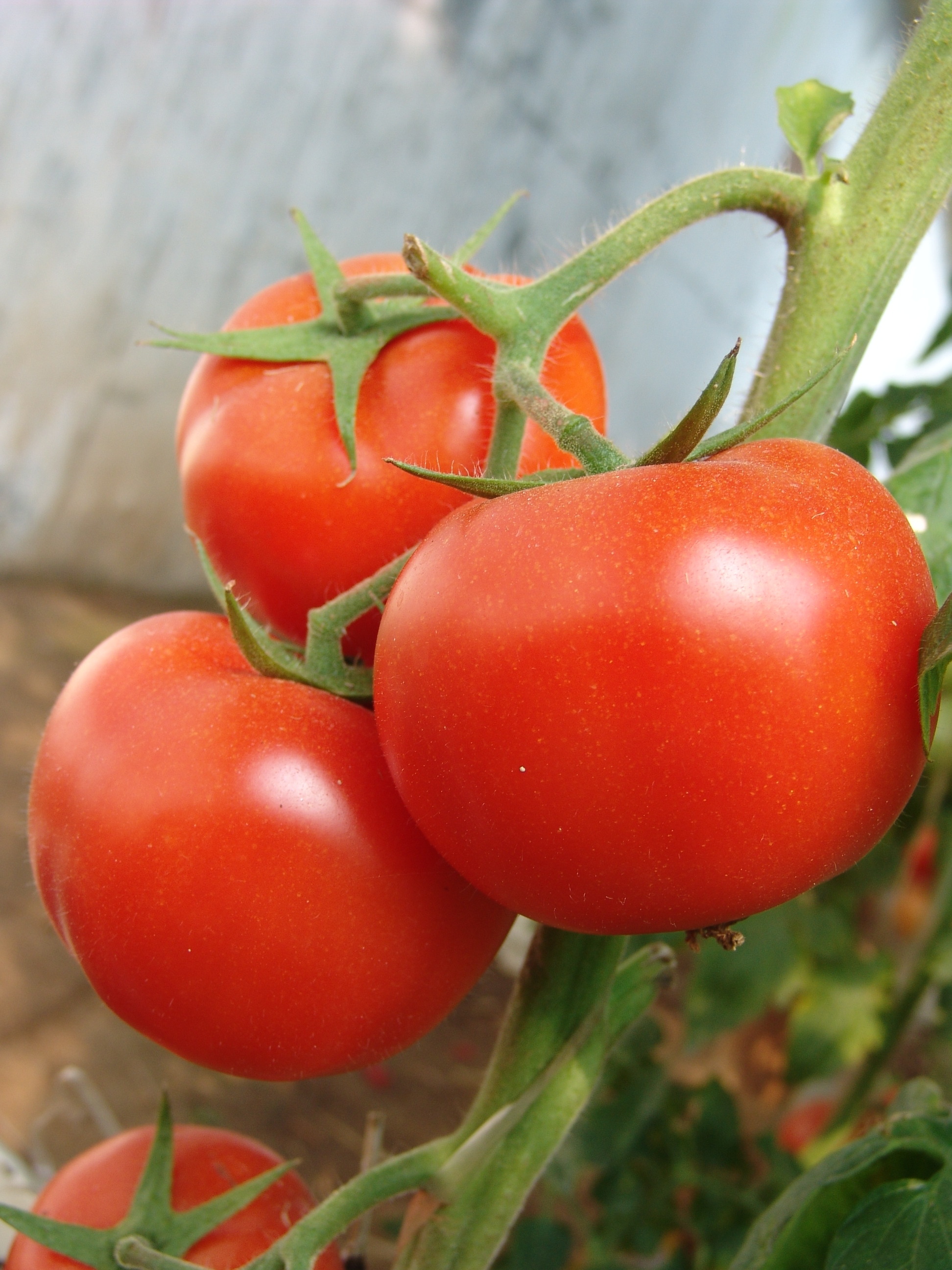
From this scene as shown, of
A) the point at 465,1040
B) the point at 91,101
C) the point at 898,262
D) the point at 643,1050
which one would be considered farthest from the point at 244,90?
the point at 898,262

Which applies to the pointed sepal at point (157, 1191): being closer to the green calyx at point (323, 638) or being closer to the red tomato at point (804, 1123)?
the green calyx at point (323, 638)

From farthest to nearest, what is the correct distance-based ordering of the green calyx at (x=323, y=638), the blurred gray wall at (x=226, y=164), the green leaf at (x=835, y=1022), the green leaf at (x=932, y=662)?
the blurred gray wall at (x=226, y=164) < the green leaf at (x=835, y=1022) < the green calyx at (x=323, y=638) < the green leaf at (x=932, y=662)

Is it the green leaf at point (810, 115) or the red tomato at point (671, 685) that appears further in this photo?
the green leaf at point (810, 115)

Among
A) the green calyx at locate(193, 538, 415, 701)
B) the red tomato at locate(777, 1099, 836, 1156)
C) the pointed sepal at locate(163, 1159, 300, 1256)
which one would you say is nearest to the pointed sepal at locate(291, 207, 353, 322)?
the green calyx at locate(193, 538, 415, 701)

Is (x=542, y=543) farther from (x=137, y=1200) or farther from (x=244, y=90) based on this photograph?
(x=244, y=90)

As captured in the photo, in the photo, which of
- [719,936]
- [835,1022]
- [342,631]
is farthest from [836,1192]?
[835,1022]

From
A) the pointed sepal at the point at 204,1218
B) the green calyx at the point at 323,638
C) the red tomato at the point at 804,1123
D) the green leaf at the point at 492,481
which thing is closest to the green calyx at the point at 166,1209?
the pointed sepal at the point at 204,1218
